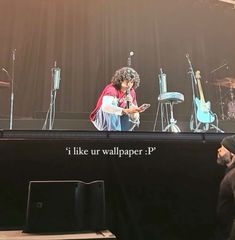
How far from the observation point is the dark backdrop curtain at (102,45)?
4074 millimetres

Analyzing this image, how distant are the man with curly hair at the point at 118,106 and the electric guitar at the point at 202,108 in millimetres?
736

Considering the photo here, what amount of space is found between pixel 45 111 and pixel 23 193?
3.78 feet

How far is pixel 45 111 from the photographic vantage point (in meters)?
4.01

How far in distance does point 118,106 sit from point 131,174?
3.28ft

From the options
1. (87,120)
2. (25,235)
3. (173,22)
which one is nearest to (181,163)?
(87,120)

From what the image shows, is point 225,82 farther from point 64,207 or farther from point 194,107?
point 64,207

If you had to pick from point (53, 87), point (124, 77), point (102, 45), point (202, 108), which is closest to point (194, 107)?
point (202, 108)

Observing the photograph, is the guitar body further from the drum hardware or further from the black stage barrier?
the black stage barrier

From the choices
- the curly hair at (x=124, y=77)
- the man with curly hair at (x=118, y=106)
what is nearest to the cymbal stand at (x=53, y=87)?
the man with curly hair at (x=118, y=106)

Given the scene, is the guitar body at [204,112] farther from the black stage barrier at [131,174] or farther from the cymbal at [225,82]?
the black stage barrier at [131,174]

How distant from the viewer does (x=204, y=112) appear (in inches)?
167

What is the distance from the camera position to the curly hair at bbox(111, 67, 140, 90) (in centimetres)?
417

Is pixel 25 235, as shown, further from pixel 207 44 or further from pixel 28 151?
pixel 207 44

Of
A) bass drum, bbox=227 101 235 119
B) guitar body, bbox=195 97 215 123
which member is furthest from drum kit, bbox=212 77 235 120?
guitar body, bbox=195 97 215 123
